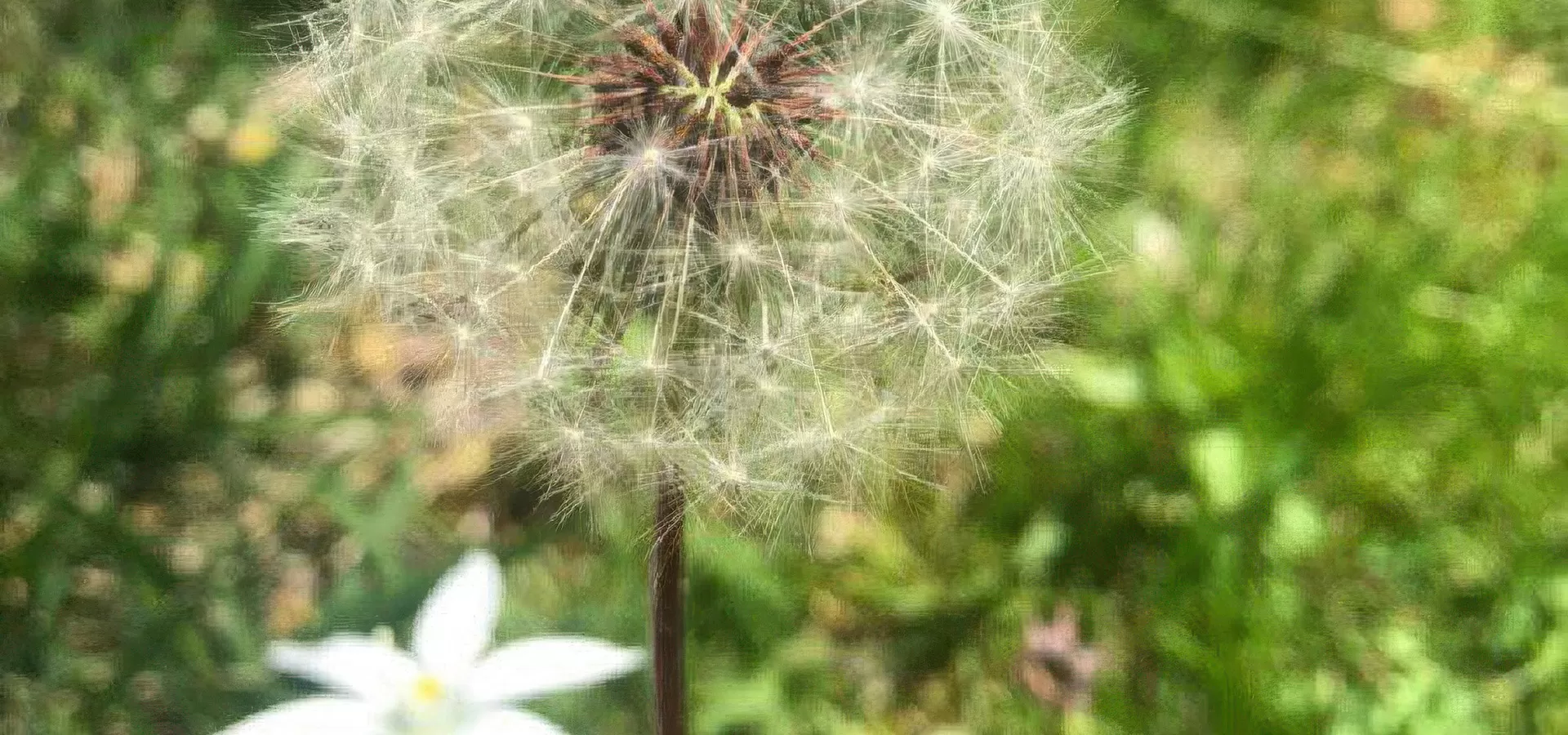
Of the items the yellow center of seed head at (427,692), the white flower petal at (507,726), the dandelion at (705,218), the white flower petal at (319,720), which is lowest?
the white flower petal at (507,726)

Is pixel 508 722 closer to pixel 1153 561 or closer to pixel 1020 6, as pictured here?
pixel 1020 6

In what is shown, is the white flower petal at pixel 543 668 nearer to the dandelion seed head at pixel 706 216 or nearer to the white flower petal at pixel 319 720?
the white flower petal at pixel 319 720

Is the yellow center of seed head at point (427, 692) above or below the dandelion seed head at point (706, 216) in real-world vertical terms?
below

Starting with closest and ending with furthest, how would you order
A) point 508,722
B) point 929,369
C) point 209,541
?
point 508,722 < point 929,369 < point 209,541

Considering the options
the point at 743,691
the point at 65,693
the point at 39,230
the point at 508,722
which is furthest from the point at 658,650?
the point at 39,230

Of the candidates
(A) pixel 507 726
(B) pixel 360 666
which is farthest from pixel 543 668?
(B) pixel 360 666

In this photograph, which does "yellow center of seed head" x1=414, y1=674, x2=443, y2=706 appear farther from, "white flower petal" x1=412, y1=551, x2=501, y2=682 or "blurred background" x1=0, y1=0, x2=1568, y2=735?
"blurred background" x1=0, y1=0, x2=1568, y2=735

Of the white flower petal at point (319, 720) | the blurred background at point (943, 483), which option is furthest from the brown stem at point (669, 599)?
the blurred background at point (943, 483)
